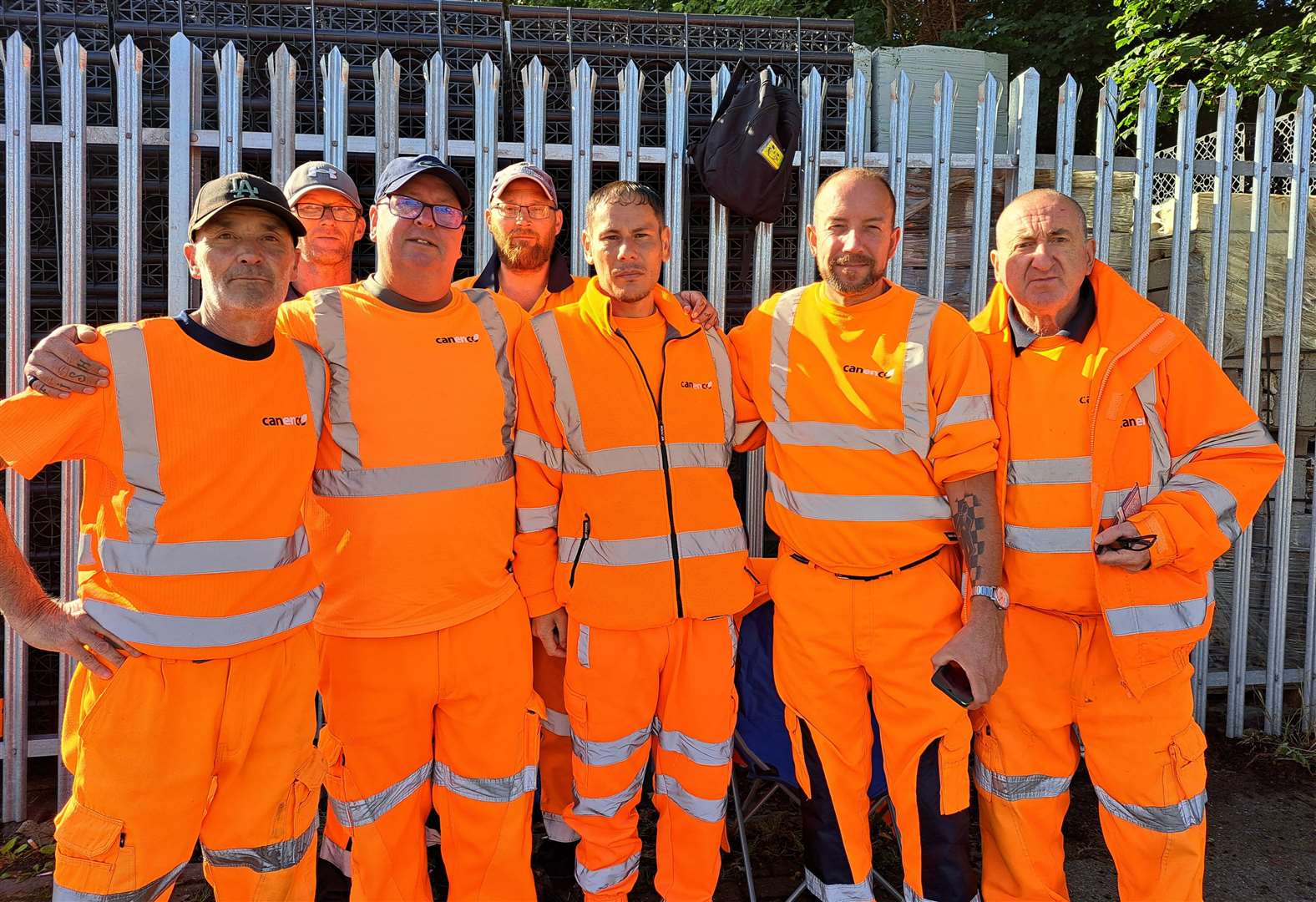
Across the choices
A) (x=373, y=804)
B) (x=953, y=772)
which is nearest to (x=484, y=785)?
(x=373, y=804)

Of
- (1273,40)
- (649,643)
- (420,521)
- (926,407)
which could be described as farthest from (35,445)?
(1273,40)

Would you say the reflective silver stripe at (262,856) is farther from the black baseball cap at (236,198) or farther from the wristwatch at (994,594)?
the wristwatch at (994,594)

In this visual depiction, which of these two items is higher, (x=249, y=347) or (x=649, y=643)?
(x=249, y=347)

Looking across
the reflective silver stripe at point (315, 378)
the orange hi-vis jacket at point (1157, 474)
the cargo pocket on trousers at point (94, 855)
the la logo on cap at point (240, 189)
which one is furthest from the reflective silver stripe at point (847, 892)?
the la logo on cap at point (240, 189)

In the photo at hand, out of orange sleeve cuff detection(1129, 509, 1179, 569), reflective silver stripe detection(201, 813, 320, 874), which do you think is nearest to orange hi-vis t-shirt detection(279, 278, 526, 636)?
reflective silver stripe detection(201, 813, 320, 874)

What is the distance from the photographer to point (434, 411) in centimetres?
256

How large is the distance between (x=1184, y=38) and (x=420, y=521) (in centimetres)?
968

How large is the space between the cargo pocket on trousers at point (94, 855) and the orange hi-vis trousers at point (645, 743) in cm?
128

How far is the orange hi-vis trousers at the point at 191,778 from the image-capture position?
2086 mm

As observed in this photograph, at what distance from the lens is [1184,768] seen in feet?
8.63

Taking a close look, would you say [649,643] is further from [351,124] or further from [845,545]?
[351,124]

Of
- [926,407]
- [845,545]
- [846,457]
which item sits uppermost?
[926,407]

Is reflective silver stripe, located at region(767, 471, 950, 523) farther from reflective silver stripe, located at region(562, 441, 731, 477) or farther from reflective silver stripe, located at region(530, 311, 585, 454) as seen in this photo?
reflective silver stripe, located at region(530, 311, 585, 454)

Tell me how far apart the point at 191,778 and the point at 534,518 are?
1191 millimetres
